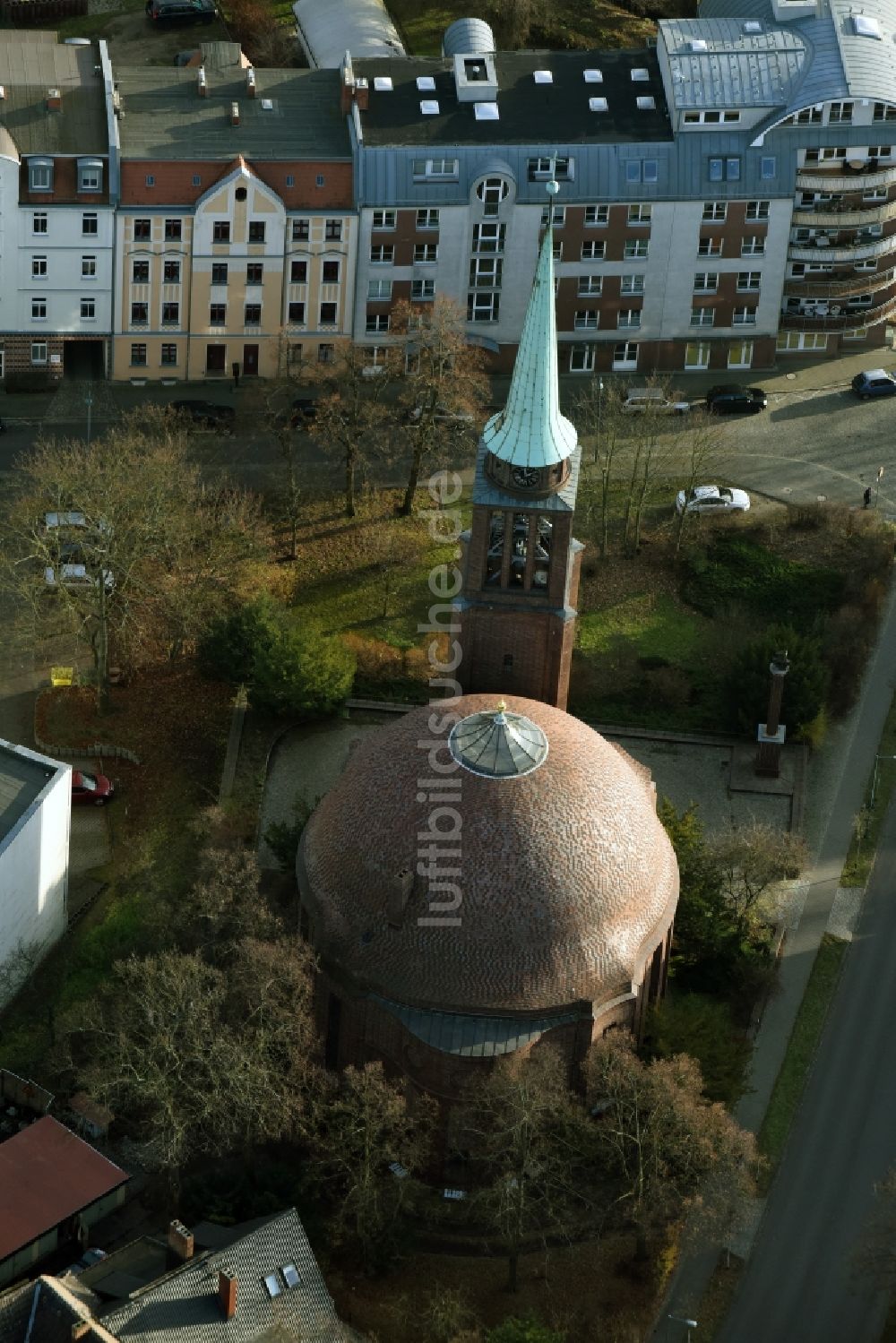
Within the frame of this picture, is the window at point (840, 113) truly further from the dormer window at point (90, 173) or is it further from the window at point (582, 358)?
the dormer window at point (90, 173)

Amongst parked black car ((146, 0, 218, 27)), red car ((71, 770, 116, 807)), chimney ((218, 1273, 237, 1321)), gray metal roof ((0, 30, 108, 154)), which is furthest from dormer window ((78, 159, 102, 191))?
chimney ((218, 1273, 237, 1321))

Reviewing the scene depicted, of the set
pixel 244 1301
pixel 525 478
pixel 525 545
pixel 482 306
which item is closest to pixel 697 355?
pixel 482 306

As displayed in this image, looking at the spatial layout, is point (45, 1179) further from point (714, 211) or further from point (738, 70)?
point (738, 70)

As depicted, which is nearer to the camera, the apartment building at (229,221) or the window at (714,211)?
the apartment building at (229,221)

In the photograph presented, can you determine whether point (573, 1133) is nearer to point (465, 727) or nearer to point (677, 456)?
point (465, 727)

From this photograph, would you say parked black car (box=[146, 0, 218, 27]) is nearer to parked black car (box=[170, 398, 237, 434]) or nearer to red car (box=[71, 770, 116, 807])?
parked black car (box=[170, 398, 237, 434])

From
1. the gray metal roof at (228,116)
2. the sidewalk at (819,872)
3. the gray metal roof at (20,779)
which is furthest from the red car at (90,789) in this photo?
the gray metal roof at (228,116)
